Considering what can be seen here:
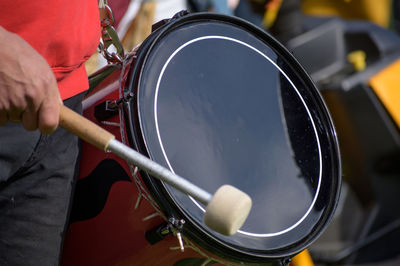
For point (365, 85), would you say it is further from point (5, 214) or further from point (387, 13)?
point (5, 214)

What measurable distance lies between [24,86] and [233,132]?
43cm

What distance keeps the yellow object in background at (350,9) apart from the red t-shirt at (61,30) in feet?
6.42

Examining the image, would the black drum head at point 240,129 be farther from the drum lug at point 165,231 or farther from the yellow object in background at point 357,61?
the yellow object in background at point 357,61

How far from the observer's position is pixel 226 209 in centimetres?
72

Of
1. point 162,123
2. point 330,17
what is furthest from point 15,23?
point 330,17

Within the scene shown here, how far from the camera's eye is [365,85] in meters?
2.22

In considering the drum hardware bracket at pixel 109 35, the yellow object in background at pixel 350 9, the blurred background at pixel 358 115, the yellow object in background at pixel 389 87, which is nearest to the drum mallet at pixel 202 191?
the drum hardware bracket at pixel 109 35

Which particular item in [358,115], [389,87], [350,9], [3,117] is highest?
[3,117]

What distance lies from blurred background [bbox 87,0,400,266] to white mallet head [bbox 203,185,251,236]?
133 cm

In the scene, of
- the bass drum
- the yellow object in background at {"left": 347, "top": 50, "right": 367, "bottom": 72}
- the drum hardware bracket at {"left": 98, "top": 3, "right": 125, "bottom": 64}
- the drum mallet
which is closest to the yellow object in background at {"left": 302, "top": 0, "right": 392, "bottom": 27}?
the yellow object in background at {"left": 347, "top": 50, "right": 367, "bottom": 72}

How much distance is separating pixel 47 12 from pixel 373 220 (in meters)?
1.76

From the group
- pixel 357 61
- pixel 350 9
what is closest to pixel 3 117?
pixel 357 61

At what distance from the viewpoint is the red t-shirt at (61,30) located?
2.86ft

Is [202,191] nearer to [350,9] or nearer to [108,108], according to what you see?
[108,108]
